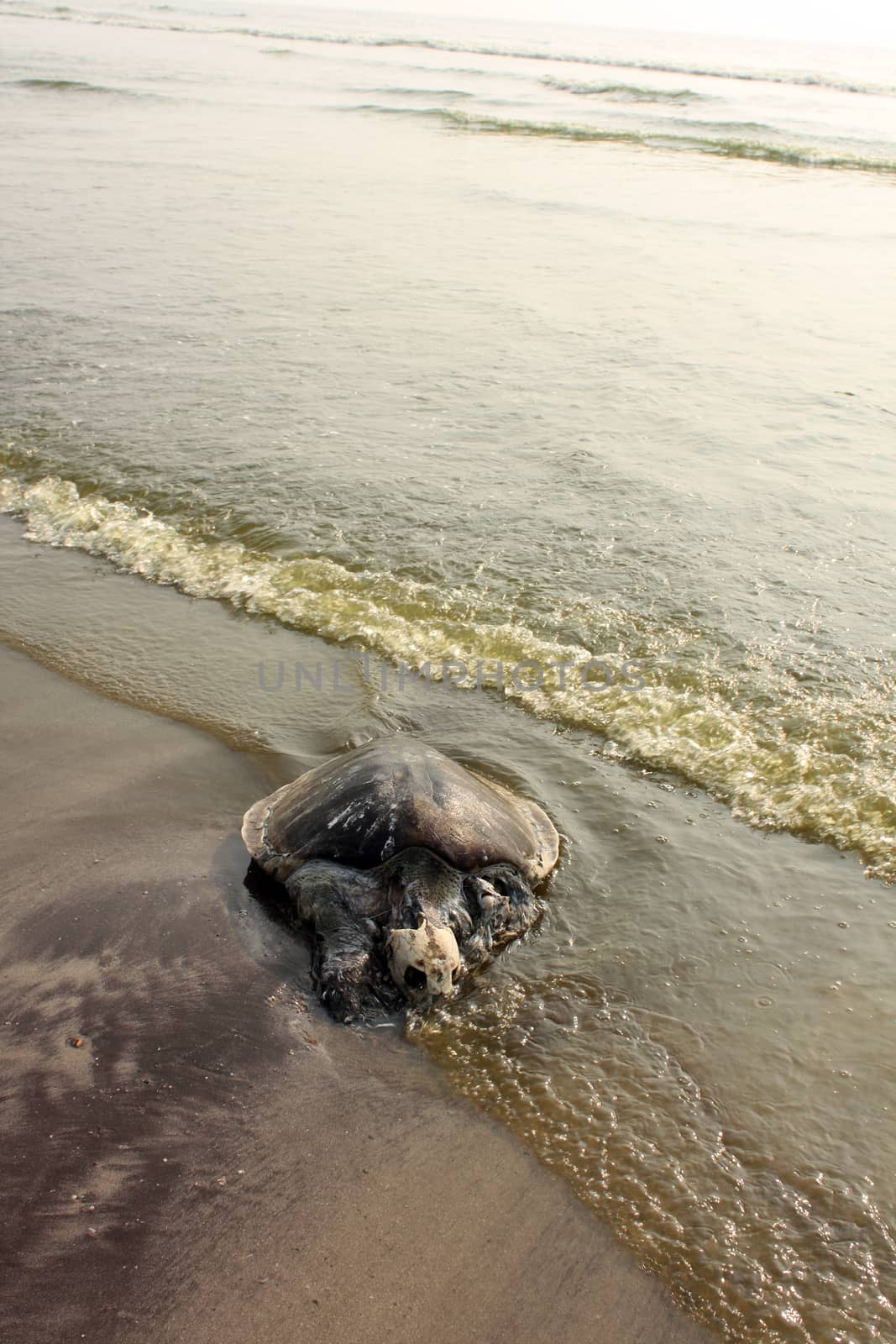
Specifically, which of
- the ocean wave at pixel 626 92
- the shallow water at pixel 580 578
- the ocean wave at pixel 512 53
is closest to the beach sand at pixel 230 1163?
the shallow water at pixel 580 578

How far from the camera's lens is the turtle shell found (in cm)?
375

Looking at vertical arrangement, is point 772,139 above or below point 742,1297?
above

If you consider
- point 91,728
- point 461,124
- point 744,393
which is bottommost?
point 91,728

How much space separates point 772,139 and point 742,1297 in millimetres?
28027

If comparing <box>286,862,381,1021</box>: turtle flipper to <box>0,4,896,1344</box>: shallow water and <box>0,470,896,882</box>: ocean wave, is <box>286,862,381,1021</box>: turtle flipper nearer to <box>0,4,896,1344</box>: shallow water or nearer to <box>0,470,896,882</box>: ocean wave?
<box>0,4,896,1344</box>: shallow water

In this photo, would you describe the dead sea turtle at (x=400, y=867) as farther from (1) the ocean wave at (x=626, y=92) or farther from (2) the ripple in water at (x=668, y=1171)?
(1) the ocean wave at (x=626, y=92)

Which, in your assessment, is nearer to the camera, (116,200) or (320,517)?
(320,517)

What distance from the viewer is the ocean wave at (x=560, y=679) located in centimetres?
445

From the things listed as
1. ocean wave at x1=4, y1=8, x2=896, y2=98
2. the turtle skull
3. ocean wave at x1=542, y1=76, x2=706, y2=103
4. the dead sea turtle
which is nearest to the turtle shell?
the dead sea turtle

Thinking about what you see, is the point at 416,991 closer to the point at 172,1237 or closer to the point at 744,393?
the point at 172,1237

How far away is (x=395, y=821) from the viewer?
12.4ft

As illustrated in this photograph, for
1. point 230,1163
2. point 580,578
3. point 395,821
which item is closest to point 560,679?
point 580,578

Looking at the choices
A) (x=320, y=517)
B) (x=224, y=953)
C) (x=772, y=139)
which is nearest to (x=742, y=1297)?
(x=224, y=953)

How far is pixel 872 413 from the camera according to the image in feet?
27.6
